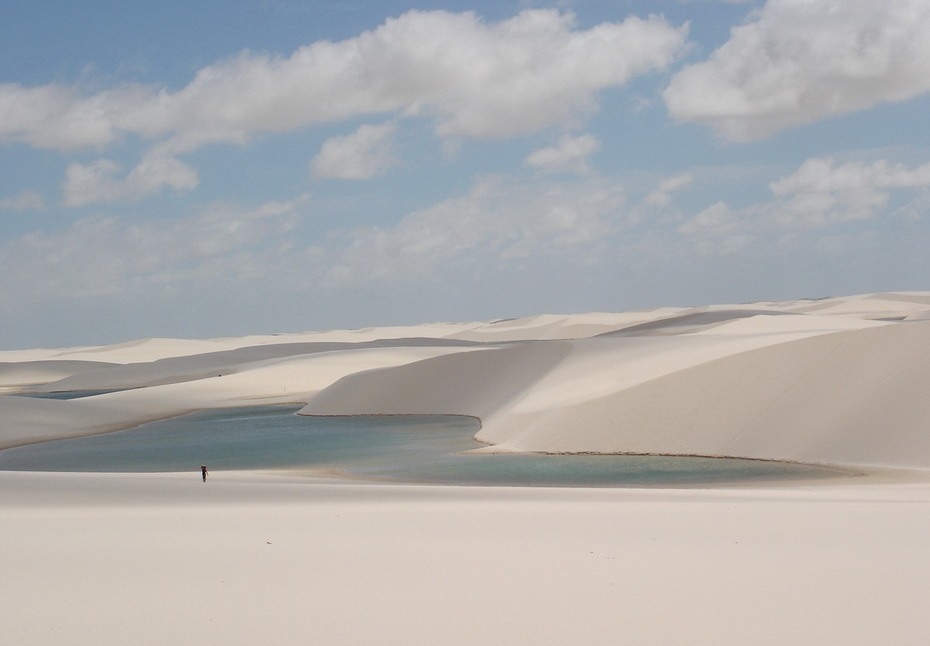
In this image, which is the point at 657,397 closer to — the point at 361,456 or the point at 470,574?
the point at 361,456

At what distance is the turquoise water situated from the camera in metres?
19.8

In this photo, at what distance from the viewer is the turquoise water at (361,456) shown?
65.0 ft

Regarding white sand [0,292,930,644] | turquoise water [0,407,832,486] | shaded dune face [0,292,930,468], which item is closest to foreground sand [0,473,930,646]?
white sand [0,292,930,644]

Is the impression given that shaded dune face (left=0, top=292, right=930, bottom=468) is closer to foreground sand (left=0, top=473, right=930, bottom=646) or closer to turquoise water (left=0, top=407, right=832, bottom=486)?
turquoise water (left=0, top=407, right=832, bottom=486)

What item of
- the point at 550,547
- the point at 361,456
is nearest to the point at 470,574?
the point at 550,547

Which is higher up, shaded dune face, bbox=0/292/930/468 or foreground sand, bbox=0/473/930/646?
shaded dune face, bbox=0/292/930/468

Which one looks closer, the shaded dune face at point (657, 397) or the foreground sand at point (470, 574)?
the foreground sand at point (470, 574)

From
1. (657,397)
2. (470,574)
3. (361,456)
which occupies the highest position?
(657,397)

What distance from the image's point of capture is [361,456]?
2512cm

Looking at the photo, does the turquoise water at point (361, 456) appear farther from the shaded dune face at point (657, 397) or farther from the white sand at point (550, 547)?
the white sand at point (550, 547)

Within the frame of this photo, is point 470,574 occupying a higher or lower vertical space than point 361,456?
lower

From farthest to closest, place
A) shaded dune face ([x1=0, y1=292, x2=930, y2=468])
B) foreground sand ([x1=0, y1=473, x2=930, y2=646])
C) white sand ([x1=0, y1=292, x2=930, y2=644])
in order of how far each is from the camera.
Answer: shaded dune face ([x1=0, y1=292, x2=930, y2=468]) < white sand ([x1=0, y1=292, x2=930, y2=644]) < foreground sand ([x1=0, y1=473, x2=930, y2=646])

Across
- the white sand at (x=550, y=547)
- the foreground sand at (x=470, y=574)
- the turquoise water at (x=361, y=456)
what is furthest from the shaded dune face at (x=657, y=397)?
the foreground sand at (x=470, y=574)

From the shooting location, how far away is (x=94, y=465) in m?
26.4
